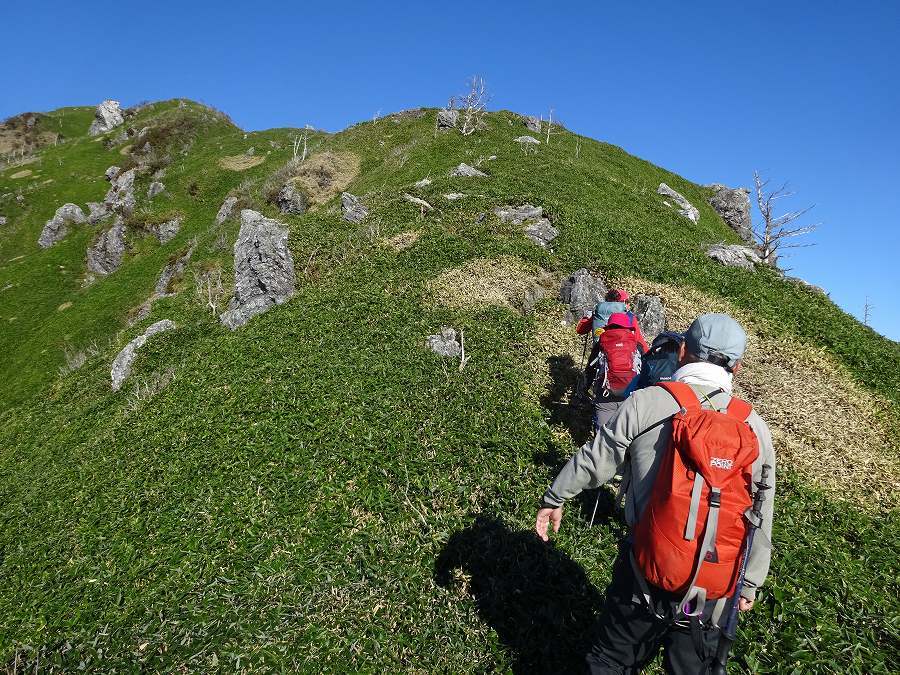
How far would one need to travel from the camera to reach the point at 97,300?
28.9m

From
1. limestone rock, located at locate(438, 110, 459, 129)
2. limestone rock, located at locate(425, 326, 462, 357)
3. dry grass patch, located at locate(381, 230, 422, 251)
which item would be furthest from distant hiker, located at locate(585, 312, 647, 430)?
limestone rock, located at locate(438, 110, 459, 129)

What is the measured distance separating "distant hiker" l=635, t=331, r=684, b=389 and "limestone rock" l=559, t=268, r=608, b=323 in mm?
7657

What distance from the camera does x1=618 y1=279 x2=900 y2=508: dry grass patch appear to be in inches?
393

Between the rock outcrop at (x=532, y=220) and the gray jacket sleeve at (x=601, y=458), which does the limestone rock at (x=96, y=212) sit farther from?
the gray jacket sleeve at (x=601, y=458)

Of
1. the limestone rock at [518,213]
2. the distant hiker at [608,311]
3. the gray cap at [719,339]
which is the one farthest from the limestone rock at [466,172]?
the gray cap at [719,339]

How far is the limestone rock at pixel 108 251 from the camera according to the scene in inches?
1363

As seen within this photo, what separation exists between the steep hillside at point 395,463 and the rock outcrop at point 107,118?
5785 cm

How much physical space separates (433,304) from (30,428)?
1535cm

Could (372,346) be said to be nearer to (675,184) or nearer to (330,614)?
(330,614)

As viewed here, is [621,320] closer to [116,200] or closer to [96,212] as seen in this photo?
[116,200]

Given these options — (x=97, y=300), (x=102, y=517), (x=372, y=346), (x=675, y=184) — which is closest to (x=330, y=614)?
A: (x=102, y=517)

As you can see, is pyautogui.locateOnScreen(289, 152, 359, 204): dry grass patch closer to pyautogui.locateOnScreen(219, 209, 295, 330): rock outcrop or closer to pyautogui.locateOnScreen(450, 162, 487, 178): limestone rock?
pyautogui.locateOnScreen(450, 162, 487, 178): limestone rock

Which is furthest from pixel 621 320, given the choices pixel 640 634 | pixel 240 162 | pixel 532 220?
pixel 240 162

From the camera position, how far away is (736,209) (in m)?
37.0
